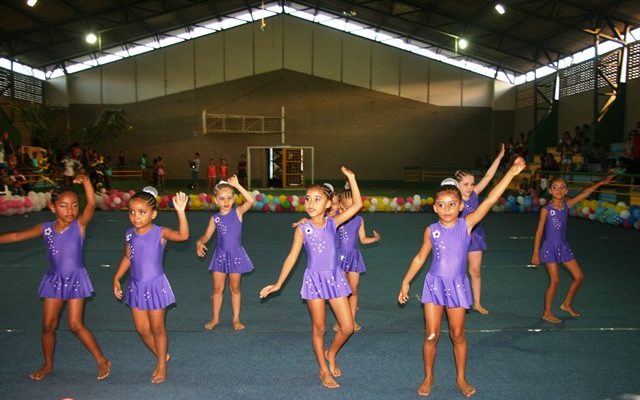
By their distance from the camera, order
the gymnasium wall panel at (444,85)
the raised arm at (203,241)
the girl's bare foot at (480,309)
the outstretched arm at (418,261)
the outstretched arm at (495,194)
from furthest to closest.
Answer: the gymnasium wall panel at (444,85) < the girl's bare foot at (480,309) < the raised arm at (203,241) < the outstretched arm at (418,261) < the outstretched arm at (495,194)

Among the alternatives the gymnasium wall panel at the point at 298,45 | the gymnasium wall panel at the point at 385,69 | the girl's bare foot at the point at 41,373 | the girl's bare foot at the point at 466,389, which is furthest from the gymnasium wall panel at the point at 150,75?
the girl's bare foot at the point at 466,389

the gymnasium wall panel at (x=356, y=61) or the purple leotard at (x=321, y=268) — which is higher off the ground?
the gymnasium wall panel at (x=356, y=61)

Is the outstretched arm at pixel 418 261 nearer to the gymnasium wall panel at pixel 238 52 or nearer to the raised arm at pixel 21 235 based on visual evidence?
the raised arm at pixel 21 235

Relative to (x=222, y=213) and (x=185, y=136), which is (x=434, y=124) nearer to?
(x=185, y=136)

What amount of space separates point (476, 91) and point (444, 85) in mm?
1921

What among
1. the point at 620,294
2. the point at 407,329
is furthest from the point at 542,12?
the point at 407,329

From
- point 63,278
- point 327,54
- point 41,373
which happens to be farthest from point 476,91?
point 41,373

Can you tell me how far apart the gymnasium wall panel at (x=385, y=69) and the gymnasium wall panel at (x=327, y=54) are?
6.19 ft

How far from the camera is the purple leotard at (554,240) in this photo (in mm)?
5234

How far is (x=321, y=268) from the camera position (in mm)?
3816

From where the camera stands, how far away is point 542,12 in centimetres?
1770

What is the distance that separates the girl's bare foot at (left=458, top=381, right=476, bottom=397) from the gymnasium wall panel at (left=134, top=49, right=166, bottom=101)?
1006 inches

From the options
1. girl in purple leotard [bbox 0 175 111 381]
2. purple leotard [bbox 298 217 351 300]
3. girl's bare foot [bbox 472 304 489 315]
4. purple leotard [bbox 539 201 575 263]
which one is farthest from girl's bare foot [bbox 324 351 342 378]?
purple leotard [bbox 539 201 575 263]

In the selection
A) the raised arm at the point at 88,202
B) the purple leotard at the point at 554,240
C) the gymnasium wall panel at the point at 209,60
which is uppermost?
the gymnasium wall panel at the point at 209,60
